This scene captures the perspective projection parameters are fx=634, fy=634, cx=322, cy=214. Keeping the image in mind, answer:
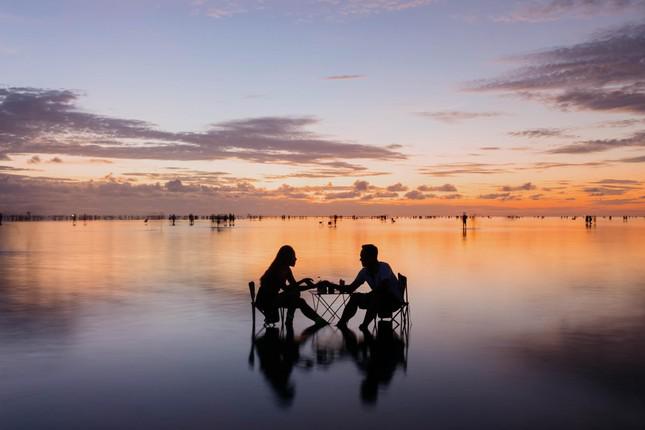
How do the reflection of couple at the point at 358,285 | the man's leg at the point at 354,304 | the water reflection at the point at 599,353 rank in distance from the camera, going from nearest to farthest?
the water reflection at the point at 599,353 → the reflection of couple at the point at 358,285 → the man's leg at the point at 354,304

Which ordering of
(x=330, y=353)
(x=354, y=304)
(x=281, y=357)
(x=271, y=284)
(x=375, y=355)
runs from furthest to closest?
1. (x=354, y=304)
2. (x=271, y=284)
3. (x=330, y=353)
4. (x=375, y=355)
5. (x=281, y=357)

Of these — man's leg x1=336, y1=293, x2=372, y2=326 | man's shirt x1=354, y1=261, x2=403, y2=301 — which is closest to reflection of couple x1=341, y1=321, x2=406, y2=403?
man's leg x1=336, y1=293, x2=372, y2=326

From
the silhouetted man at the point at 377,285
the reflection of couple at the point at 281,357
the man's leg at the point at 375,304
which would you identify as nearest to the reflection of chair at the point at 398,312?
the silhouetted man at the point at 377,285

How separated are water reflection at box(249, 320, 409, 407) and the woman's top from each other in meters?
0.56

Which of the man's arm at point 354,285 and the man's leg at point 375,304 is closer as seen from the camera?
the man's arm at point 354,285

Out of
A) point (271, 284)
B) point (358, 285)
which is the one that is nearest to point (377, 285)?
point (358, 285)

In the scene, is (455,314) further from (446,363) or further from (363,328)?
(446,363)

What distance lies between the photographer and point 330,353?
33.8 feet

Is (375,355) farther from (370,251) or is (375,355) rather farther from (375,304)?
(370,251)

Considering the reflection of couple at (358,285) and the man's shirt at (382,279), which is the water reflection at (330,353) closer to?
the reflection of couple at (358,285)

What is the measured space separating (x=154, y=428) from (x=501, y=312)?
10116mm

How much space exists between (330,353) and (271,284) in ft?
8.80

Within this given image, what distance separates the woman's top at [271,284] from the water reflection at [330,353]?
0.56m

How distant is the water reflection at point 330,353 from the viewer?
8305 millimetres
